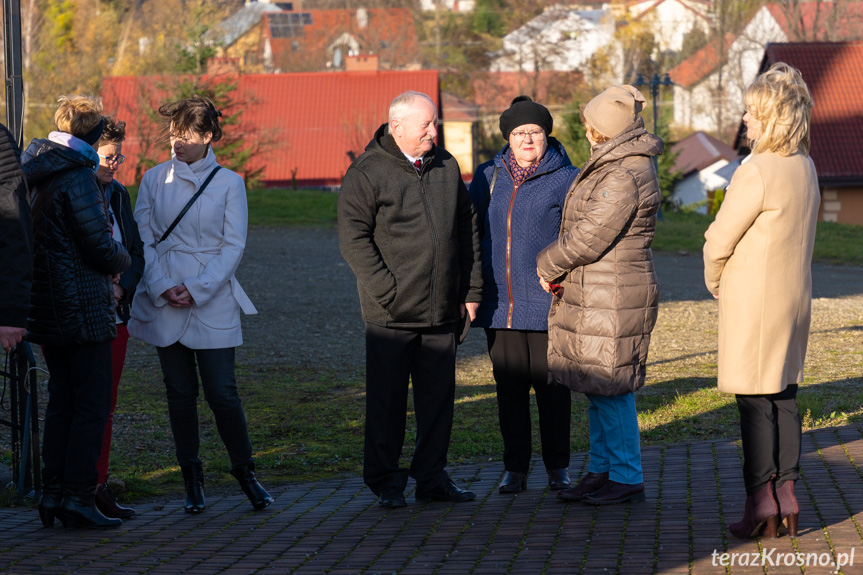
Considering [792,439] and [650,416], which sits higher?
[792,439]

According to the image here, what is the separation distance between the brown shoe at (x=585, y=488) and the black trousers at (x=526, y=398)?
292 mm

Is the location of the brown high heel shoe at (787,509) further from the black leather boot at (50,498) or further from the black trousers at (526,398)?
the black leather boot at (50,498)

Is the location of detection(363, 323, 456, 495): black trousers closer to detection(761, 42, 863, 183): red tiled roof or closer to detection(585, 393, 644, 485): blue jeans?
detection(585, 393, 644, 485): blue jeans

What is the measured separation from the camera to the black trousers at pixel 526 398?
535cm

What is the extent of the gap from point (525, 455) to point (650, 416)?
2.24 m

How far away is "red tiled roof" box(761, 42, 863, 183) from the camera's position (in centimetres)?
2941

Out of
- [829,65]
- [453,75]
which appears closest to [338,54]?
[453,75]

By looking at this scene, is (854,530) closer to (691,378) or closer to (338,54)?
(691,378)

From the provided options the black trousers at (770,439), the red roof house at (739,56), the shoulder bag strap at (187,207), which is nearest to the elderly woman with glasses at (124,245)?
the shoulder bag strap at (187,207)

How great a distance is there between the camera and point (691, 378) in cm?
902

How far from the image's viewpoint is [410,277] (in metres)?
5.11

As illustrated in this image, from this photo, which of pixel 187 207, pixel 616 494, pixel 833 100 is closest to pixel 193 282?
pixel 187 207

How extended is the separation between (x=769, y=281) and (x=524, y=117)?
5.16ft

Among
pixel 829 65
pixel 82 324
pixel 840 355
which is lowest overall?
pixel 840 355
